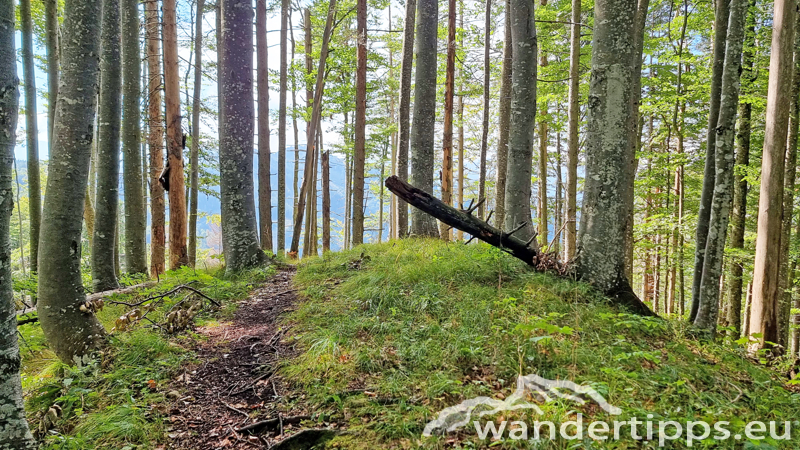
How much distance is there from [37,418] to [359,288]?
10.8 ft

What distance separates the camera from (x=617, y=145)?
16.2 feet

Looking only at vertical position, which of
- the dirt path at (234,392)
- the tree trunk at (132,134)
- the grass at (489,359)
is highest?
the tree trunk at (132,134)

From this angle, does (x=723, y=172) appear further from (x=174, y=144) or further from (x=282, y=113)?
(x=282, y=113)

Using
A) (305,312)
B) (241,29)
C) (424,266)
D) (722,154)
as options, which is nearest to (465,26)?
(241,29)

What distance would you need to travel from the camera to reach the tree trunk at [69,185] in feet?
11.4

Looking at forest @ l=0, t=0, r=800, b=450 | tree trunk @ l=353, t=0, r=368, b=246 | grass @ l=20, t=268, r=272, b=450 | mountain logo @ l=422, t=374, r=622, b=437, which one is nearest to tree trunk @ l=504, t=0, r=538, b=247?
forest @ l=0, t=0, r=800, b=450

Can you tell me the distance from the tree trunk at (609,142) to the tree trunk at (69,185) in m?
5.66

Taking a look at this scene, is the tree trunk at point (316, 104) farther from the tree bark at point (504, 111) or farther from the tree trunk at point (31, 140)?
the tree trunk at point (31, 140)

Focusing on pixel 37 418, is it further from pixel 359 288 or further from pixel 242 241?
pixel 242 241

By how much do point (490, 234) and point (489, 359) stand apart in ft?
7.23

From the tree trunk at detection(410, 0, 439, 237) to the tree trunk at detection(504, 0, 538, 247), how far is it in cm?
209

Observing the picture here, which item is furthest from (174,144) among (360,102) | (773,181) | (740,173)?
(740,173)

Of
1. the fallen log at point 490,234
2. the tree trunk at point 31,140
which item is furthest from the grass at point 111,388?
the tree trunk at point 31,140

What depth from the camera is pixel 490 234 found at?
521cm
